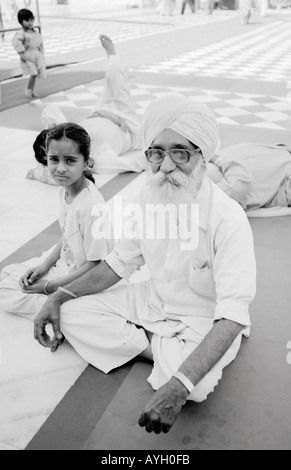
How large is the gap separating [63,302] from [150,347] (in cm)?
37

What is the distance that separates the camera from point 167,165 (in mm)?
1474

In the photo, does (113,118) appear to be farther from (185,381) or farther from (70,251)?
(185,381)

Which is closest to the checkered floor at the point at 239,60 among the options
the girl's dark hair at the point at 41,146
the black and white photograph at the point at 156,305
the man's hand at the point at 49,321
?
the black and white photograph at the point at 156,305

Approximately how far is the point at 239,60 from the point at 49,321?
8.32m

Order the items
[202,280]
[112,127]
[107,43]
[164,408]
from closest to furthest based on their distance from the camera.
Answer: [164,408] < [202,280] < [112,127] < [107,43]

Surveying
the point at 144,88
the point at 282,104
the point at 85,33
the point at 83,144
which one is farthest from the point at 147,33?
the point at 83,144

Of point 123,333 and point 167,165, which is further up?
point 167,165

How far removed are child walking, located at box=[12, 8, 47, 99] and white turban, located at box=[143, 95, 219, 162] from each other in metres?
4.87

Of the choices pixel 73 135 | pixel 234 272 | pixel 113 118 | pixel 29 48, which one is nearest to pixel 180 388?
pixel 234 272

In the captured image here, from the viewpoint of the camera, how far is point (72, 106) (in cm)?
562

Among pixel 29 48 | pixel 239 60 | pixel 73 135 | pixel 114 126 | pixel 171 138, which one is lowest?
pixel 239 60

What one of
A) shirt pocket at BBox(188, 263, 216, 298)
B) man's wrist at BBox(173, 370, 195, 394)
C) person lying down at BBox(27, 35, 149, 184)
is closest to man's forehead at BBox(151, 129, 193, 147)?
shirt pocket at BBox(188, 263, 216, 298)

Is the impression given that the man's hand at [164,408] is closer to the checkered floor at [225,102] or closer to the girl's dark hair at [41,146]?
the girl's dark hair at [41,146]
